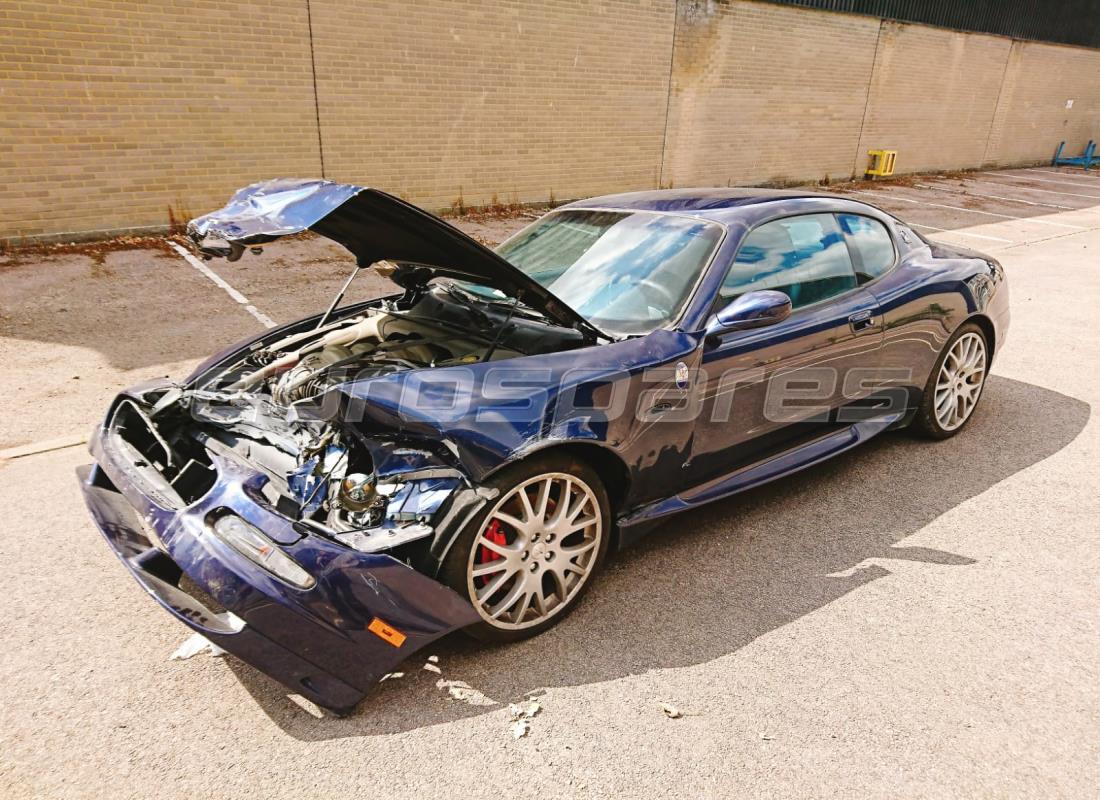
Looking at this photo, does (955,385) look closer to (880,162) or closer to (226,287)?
(226,287)

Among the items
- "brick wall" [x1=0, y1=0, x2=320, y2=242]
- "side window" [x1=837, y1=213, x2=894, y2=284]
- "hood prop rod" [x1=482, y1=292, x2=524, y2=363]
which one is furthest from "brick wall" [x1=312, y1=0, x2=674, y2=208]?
"side window" [x1=837, y1=213, x2=894, y2=284]

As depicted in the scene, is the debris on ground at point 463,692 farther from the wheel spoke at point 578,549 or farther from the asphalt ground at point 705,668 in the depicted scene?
the wheel spoke at point 578,549

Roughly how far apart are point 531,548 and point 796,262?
204cm

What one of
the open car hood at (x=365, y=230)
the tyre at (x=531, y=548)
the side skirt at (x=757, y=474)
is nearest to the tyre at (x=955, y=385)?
the side skirt at (x=757, y=474)

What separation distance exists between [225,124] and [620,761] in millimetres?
9215

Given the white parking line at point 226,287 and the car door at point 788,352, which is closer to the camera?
the car door at point 788,352

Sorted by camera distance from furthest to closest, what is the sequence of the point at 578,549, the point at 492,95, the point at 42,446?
1. the point at 492,95
2. the point at 42,446
3. the point at 578,549

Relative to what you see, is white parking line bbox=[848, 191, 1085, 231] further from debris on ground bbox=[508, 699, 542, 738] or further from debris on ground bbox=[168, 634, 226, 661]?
debris on ground bbox=[168, 634, 226, 661]

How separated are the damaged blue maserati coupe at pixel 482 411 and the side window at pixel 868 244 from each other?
0.07ft

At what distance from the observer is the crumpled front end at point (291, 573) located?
2322 millimetres

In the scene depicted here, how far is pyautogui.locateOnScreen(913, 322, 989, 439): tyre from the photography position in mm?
4516

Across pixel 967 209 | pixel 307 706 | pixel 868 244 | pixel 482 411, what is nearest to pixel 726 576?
pixel 482 411

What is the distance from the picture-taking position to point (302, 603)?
7.59 feet

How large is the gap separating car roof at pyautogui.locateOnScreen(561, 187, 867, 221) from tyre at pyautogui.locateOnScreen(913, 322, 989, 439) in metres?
1.22
